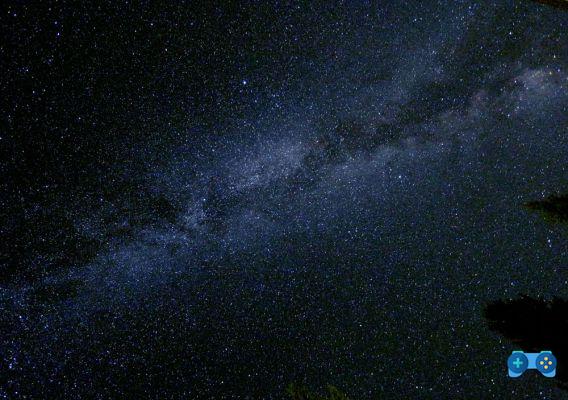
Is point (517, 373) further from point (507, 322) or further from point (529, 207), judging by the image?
point (529, 207)

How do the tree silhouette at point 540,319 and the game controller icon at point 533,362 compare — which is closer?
the tree silhouette at point 540,319

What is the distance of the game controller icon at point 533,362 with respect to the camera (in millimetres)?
1996

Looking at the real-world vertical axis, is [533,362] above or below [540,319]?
below

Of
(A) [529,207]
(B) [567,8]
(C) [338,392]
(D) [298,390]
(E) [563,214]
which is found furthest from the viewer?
(D) [298,390]

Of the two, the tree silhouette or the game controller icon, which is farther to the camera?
the game controller icon

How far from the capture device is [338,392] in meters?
2.14

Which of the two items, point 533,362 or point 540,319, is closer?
point 540,319

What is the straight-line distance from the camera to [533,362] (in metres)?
2.15

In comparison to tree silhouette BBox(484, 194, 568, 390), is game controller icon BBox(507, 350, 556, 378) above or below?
below

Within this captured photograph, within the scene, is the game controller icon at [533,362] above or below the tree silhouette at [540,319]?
below

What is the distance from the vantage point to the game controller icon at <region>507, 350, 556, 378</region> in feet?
6.55

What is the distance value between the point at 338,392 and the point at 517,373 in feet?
3.80

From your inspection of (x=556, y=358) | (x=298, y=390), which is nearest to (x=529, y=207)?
(x=556, y=358)

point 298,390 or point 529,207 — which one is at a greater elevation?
point 529,207
